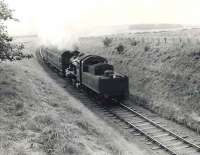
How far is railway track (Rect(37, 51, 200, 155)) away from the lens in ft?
53.7

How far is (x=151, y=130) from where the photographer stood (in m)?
19.3

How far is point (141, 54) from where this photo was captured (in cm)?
3406

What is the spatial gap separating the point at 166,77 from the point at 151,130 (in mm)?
8167

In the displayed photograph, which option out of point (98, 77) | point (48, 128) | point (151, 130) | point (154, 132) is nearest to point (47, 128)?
point (48, 128)

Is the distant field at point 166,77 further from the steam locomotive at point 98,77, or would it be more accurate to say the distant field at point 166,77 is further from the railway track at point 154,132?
the steam locomotive at point 98,77

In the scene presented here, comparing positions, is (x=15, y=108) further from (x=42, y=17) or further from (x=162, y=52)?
(x=42, y=17)

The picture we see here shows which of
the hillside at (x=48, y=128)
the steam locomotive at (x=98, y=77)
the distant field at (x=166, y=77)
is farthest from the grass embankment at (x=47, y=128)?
the distant field at (x=166, y=77)

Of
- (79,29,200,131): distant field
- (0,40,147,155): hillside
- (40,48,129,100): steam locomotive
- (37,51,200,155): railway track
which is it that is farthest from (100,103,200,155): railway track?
(79,29,200,131): distant field

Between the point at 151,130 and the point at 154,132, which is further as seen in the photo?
the point at 151,130

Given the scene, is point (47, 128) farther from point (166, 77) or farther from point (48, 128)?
point (166, 77)

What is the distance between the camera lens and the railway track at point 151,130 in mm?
16359

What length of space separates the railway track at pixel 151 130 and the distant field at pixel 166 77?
1669 millimetres

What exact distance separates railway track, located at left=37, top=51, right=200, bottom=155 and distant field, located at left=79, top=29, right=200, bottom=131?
167cm

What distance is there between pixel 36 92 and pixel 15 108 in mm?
6402
